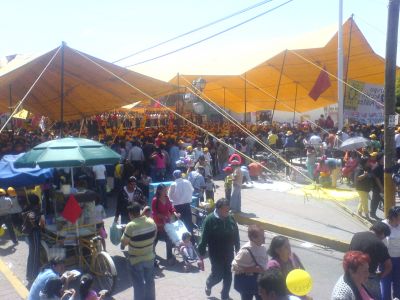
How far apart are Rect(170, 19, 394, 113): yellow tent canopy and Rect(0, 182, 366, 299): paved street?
6927 millimetres

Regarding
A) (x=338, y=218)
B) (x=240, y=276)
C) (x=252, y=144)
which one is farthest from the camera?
(x=252, y=144)

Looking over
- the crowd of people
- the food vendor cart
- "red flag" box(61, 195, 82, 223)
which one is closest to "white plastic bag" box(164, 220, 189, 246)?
the crowd of people

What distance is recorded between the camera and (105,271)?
22.7 ft

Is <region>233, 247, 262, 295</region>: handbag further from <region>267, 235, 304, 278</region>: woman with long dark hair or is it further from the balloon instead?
the balloon

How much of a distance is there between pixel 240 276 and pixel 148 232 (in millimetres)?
1431

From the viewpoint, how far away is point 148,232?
19.9ft

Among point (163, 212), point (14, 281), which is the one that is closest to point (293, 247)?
point (163, 212)

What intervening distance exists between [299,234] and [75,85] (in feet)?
31.6

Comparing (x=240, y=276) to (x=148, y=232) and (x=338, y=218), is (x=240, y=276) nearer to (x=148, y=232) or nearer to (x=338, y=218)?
(x=148, y=232)

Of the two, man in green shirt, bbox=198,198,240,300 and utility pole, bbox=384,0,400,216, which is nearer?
man in green shirt, bbox=198,198,240,300

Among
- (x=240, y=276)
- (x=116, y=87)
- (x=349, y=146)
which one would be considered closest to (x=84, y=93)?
(x=116, y=87)

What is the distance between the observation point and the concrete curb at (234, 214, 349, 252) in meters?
9.16

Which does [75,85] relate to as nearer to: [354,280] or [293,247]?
[293,247]

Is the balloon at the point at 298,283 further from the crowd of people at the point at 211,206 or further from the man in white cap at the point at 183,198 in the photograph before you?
the man in white cap at the point at 183,198
